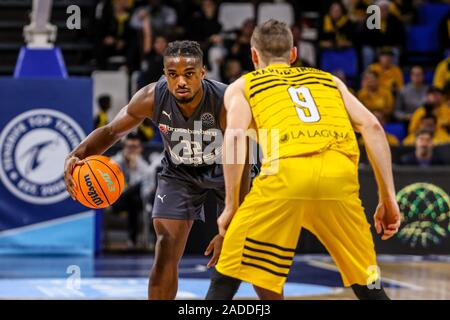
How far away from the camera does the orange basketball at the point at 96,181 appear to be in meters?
6.07

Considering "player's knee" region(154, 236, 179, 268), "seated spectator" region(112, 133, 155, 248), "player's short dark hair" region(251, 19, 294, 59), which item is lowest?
"seated spectator" region(112, 133, 155, 248)

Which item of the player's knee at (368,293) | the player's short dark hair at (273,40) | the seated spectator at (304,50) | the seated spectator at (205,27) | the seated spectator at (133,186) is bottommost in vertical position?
the seated spectator at (133,186)

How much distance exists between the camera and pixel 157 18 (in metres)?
15.8

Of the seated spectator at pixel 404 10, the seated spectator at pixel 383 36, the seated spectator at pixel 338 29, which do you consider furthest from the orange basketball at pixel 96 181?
the seated spectator at pixel 404 10

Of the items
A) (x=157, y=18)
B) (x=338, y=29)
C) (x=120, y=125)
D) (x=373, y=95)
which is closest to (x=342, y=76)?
(x=373, y=95)

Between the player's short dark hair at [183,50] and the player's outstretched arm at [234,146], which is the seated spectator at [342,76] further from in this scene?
the player's outstretched arm at [234,146]

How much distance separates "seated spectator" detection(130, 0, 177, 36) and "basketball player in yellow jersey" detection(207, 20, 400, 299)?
35.9 ft

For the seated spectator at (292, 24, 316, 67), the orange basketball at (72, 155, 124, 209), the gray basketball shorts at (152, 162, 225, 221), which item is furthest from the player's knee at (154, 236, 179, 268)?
the seated spectator at (292, 24, 316, 67)

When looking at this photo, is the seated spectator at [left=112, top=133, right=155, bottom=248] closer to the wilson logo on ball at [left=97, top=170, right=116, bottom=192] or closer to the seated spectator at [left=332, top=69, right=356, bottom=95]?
the seated spectator at [left=332, top=69, right=356, bottom=95]

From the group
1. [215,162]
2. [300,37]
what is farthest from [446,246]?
[215,162]

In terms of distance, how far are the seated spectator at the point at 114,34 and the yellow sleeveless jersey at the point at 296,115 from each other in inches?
430

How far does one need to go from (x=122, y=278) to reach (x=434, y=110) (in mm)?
6108

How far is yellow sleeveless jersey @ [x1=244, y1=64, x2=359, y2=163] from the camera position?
189 inches

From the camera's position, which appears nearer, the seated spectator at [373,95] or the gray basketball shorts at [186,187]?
the gray basketball shorts at [186,187]
